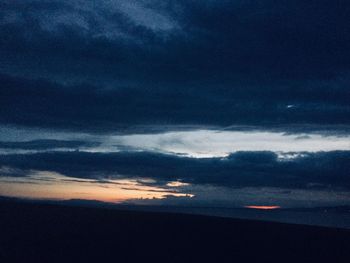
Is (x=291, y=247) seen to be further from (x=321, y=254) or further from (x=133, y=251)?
(x=133, y=251)

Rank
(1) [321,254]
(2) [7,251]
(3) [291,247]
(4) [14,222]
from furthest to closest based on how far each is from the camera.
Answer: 1. (4) [14,222]
2. (3) [291,247]
3. (1) [321,254]
4. (2) [7,251]

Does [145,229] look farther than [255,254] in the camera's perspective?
Yes

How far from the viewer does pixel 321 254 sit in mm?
17750

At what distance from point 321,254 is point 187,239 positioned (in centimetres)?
615

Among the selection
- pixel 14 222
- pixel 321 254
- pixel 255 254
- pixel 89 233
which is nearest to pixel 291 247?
pixel 321 254

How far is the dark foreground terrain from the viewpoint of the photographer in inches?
570

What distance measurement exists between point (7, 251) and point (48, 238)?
2.91 m

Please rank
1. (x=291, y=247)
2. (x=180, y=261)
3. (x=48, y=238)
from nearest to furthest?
(x=180, y=261), (x=48, y=238), (x=291, y=247)

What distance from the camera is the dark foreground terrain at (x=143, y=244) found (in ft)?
47.5

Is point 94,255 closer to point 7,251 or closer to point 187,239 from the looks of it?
point 7,251

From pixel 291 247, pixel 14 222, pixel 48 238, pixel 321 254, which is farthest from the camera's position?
pixel 14 222

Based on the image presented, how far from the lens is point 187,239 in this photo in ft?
63.3

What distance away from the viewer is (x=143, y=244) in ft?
56.0

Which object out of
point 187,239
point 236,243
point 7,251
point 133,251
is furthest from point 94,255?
point 236,243
